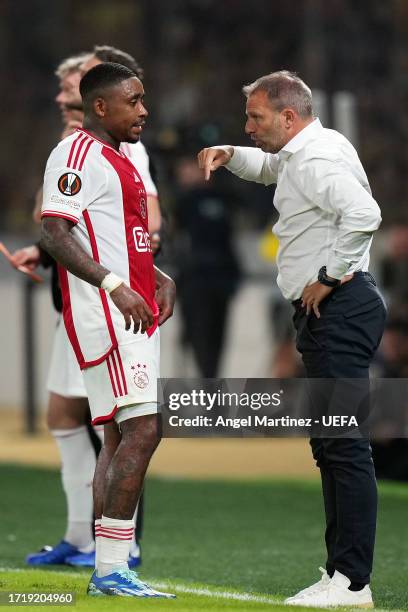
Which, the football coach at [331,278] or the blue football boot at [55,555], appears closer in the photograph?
the football coach at [331,278]

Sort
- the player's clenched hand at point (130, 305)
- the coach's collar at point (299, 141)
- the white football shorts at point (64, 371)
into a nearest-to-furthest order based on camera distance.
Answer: the player's clenched hand at point (130, 305) < the coach's collar at point (299, 141) < the white football shorts at point (64, 371)

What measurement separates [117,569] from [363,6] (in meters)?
10.2

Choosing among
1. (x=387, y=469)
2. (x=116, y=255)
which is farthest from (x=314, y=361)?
(x=387, y=469)

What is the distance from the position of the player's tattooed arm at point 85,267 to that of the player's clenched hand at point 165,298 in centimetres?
36

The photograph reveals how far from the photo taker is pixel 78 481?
7516mm

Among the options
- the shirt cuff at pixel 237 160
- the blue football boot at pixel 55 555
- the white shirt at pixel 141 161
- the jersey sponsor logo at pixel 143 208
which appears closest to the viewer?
the jersey sponsor logo at pixel 143 208

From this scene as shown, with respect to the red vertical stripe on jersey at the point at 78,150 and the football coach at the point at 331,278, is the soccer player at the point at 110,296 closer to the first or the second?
the red vertical stripe on jersey at the point at 78,150

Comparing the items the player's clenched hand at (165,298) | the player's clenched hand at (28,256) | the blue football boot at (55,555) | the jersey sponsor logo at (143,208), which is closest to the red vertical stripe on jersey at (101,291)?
the jersey sponsor logo at (143,208)

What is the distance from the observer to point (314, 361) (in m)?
5.75

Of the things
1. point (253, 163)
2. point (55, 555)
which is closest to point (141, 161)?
point (253, 163)

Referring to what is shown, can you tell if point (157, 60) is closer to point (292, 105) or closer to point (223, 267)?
point (223, 267)

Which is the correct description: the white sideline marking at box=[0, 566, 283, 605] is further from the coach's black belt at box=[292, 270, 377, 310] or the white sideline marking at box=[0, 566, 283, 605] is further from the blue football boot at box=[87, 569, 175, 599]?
the coach's black belt at box=[292, 270, 377, 310]

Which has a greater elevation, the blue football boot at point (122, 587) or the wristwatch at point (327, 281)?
the wristwatch at point (327, 281)

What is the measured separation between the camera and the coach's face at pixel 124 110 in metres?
5.89
